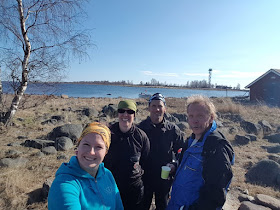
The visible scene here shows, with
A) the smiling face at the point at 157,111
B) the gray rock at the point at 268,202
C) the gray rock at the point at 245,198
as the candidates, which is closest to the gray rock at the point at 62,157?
the smiling face at the point at 157,111

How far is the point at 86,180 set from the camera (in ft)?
5.19

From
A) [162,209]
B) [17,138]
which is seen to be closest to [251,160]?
[162,209]

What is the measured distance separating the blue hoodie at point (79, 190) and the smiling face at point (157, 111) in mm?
1454

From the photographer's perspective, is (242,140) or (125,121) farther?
(242,140)

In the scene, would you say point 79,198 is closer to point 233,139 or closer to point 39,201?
point 39,201

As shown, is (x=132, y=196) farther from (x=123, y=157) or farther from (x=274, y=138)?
(x=274, y=138)

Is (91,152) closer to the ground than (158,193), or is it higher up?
higher up

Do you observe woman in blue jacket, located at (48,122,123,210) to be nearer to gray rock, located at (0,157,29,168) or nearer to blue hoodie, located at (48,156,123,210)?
blue hoodie, located at (48,156,123,210)

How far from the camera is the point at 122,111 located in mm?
2496

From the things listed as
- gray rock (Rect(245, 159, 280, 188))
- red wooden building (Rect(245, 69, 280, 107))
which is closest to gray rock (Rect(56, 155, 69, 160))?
gray rock (Rect(245, 159, 280, 188))

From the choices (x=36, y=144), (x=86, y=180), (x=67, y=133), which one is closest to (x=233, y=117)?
(x=67, y=133)

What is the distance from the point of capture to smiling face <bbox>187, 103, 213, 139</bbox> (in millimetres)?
2105

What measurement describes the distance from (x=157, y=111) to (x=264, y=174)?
13.9 ft

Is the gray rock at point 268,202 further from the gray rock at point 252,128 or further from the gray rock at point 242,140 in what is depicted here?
the gray rock at point 252,128
